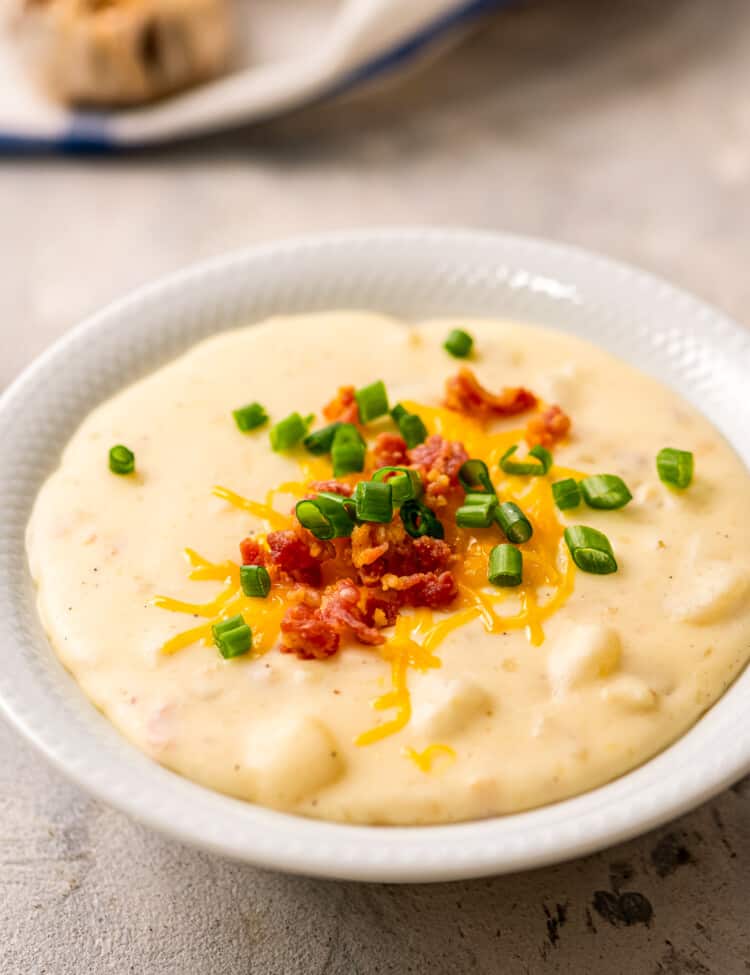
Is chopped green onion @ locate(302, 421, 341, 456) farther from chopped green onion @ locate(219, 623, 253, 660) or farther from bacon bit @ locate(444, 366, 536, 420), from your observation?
chopped green onion @ locate(219, 623, 253, 660)

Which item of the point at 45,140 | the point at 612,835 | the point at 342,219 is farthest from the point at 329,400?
the point at 45,140

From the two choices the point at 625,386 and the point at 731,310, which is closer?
the point at 625,386

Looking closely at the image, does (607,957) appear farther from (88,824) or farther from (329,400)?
(329,400)

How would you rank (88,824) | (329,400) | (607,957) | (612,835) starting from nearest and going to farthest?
1. (612,835)
2. (607,957)
3. (88,824)
4. (329,400)

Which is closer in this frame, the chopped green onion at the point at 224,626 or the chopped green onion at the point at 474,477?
the chopped green onion at the point at 224,626

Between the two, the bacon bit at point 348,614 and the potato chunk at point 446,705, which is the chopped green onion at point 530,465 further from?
the potato chunk at point 446,705

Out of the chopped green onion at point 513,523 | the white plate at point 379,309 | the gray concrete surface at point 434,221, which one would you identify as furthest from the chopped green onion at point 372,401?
the gray concrete surface at point 434,221

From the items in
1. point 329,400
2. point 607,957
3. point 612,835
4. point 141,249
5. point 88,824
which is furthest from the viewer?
point 141,249
